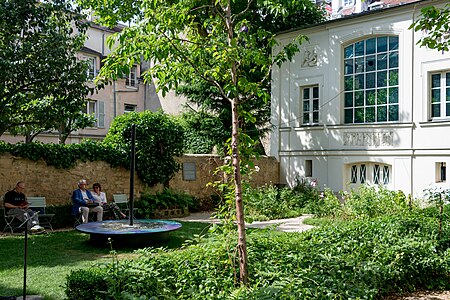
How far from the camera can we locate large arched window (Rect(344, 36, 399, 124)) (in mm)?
18406

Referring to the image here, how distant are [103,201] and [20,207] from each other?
2392 millimetres

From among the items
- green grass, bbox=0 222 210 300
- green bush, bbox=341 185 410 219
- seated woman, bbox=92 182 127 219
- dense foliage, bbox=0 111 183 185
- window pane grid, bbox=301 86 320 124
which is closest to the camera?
green grass, bbox=0 222 210 300

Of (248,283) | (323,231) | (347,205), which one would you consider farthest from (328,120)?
(248,283)

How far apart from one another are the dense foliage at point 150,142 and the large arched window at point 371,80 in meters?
7.03

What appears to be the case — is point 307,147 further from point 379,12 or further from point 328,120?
point 379,12

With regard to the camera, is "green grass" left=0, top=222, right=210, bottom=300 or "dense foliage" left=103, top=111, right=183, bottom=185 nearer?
"green grass" left=0, top=222, right=210, bottom=300

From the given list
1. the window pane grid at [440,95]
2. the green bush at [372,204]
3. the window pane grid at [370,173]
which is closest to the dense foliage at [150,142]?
the green bush at [372,204]

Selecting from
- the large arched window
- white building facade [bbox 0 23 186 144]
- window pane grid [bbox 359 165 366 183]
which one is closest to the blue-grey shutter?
white building facade [bbox 0 23 186 144]

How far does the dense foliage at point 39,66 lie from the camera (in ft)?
37.8

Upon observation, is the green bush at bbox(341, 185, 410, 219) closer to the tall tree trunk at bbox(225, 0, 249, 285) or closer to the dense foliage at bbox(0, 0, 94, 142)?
the dense foliage at bbox(0, 0, 94, 142)

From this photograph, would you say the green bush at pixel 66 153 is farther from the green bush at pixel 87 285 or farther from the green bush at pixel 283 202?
the green bush at pixel 87 285

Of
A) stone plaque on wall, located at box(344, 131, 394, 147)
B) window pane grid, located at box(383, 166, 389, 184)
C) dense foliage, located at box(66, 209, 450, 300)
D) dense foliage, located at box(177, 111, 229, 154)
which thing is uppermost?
dense foliage, located at box(177, 111, 229, 154)

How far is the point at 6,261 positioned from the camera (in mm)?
8789

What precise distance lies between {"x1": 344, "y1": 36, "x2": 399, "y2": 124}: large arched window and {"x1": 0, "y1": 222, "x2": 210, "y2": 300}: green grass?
30.7 ft
